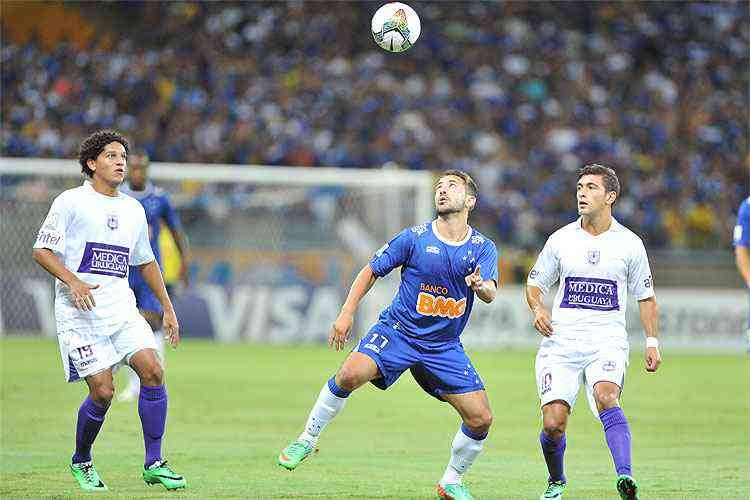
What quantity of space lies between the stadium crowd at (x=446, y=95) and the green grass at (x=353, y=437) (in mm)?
7908

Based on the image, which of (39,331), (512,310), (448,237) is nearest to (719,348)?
(512,310)

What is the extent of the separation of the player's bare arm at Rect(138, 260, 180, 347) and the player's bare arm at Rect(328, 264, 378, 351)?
3.77 feet

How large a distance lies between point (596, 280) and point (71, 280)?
10.9ft

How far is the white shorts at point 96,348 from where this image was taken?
8117 millimetres

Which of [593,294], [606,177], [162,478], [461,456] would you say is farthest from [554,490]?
[162,478]

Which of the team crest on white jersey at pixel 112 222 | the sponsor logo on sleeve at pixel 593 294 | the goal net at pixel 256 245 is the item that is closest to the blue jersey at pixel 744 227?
the sponsor logo on sleeve at pixel 593 294

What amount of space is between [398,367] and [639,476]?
91.9 inches

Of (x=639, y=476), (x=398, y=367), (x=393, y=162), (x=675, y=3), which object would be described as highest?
(x=675, y=3)

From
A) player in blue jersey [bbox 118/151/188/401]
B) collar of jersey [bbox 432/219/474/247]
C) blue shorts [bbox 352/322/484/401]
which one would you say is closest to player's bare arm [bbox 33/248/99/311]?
blue shorts [bbox 352/322/484/401]

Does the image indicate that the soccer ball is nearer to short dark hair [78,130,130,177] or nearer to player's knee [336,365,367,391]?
short dark hair [78,130,130,177]

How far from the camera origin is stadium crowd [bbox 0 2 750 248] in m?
26.3

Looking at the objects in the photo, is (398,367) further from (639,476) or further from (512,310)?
(512,310)

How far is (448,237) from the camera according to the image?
8453 mm

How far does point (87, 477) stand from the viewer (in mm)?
8188
